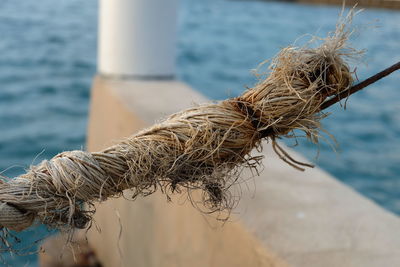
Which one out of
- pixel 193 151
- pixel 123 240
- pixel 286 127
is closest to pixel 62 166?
pixel 193 151

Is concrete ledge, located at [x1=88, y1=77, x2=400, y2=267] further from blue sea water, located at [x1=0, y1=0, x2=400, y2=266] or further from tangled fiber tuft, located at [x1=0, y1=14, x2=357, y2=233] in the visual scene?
blue sea water, located at [x1=0, y1=0, x2=400, y2=266]

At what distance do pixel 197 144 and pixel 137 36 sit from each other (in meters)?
3.67

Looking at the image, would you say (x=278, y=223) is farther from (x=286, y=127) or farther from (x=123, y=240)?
(x=123, y=240)

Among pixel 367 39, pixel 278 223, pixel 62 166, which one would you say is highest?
pixel 62 166

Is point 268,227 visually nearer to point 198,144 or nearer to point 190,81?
point 198,144

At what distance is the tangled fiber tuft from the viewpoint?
3.81ft

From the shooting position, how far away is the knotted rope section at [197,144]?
116 centimetres

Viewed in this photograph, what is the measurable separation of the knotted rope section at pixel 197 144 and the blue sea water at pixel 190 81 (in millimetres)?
205

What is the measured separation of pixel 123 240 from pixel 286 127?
2.63 metres

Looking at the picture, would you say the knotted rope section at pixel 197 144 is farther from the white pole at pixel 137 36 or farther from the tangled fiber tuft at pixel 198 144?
the white pole at pixel 137 36

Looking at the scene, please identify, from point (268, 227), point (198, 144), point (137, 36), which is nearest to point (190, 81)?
point (137, 36)

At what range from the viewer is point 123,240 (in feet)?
12.0

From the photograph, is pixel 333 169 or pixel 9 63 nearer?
pixel 333 169

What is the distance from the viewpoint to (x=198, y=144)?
119cm
